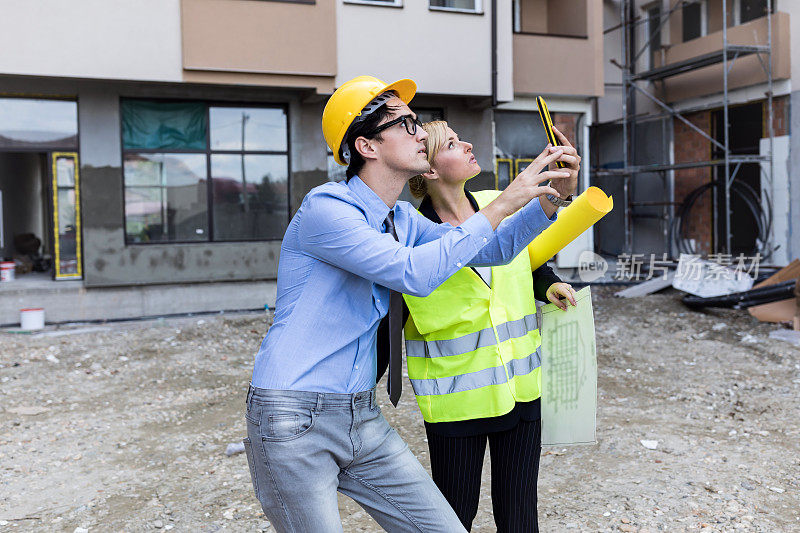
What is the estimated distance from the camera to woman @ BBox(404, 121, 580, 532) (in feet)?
7.95

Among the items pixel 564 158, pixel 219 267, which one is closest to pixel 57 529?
pixel 564 158

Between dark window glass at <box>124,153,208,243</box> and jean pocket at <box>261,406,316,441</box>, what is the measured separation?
1073cm

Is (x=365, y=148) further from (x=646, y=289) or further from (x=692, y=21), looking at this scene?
(x=692, y=21)

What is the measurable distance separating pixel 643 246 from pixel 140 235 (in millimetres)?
12776

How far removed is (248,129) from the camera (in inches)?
486

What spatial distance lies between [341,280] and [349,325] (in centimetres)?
13

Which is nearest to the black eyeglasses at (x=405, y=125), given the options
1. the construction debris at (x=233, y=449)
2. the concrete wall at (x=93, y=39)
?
the construction debris at (x=233, y=449)

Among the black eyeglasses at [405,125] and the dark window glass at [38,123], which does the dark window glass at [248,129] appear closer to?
the dark window glass at [38,123]

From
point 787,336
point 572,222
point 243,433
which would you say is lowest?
point 243,433

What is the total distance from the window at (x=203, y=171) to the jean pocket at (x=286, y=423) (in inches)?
423

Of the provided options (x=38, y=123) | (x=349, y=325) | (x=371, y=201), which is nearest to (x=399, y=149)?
(x=371, y=201)

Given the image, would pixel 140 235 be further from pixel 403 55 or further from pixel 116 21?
pixel 403 55

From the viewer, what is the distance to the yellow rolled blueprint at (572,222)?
2117 mm

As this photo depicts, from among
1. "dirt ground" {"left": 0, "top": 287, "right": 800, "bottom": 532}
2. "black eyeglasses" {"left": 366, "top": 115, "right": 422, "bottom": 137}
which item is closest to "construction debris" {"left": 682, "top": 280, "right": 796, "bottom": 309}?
"dirt ground" {"left": 0, "top": 287, "right": 800, "bottom": 532}
